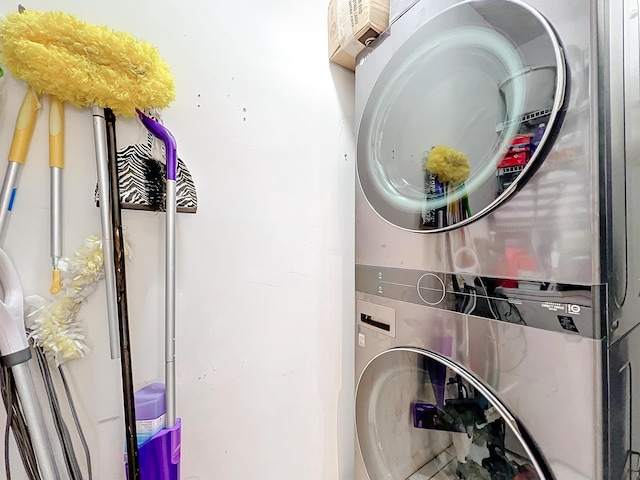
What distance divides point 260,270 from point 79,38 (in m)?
0.64

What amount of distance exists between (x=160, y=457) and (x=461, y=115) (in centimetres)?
98

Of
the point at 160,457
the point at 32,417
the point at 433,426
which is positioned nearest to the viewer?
the point at 32,417

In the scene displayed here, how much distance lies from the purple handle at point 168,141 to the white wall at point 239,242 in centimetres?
5

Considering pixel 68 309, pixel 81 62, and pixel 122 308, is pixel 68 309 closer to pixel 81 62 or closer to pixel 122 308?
pixel 122 308

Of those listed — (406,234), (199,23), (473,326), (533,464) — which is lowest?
(533,464)

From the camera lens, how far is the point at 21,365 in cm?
A: 53

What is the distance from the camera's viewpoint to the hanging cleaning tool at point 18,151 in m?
0.57

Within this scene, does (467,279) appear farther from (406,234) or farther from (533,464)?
(533,464)

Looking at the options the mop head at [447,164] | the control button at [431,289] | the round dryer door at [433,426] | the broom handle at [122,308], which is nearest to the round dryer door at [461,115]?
the mop head at [447,164]

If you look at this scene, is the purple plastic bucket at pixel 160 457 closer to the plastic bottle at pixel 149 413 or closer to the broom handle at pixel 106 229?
the plastic bottle at pixel 149 413

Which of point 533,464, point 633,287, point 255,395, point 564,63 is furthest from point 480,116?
point 255,395

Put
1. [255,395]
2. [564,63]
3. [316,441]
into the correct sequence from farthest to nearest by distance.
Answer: [316,441], [255,395], [564,63]

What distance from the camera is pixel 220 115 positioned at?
822 millimetres

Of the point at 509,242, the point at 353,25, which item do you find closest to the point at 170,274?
the point at 509,242
